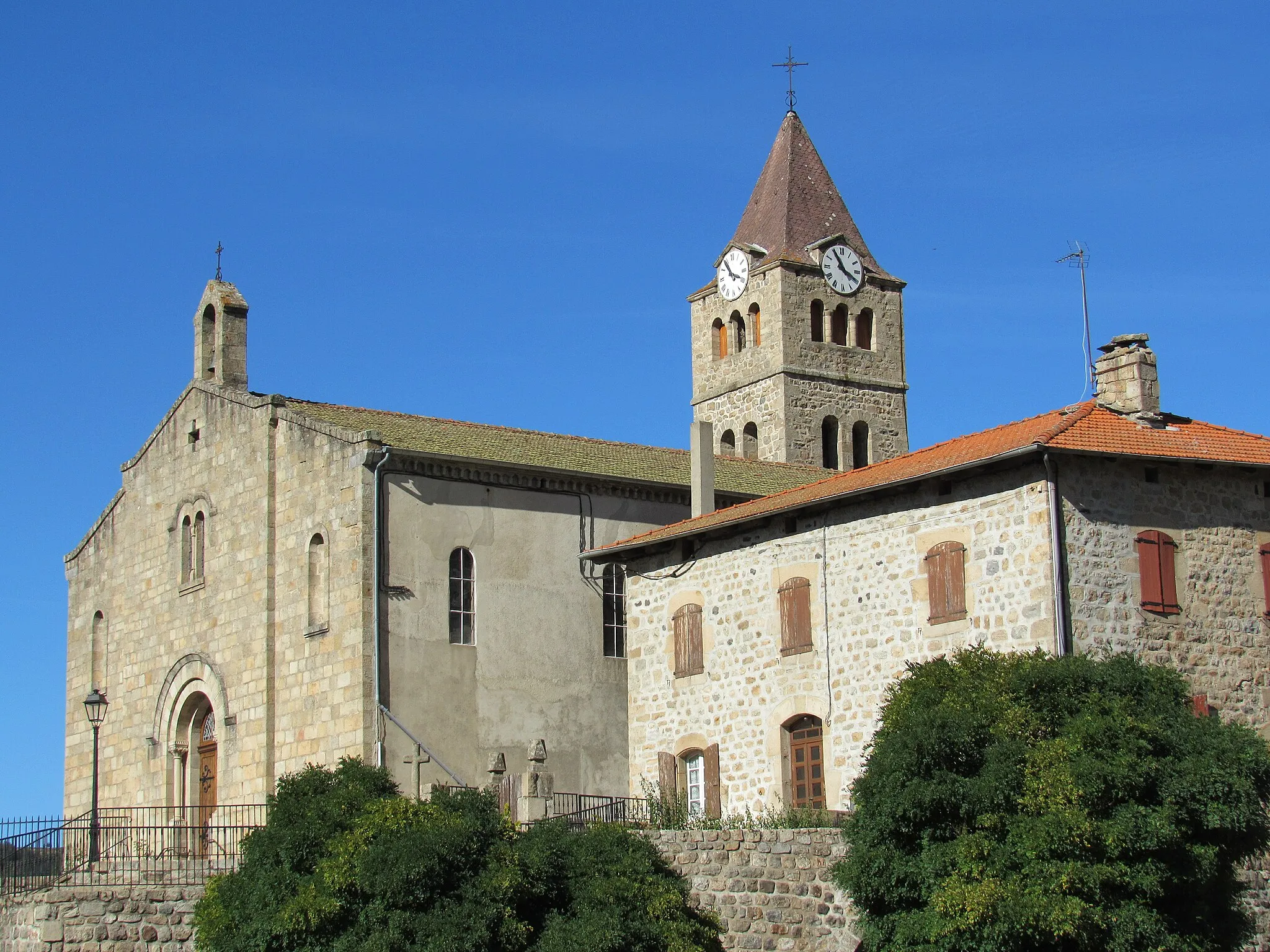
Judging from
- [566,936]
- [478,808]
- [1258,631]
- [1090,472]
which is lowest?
[566,936]

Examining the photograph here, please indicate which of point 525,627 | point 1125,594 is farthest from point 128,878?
point 1125,594

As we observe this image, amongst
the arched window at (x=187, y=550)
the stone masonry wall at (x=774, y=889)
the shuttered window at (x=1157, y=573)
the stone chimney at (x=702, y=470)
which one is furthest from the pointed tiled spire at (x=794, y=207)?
the stone masonry wall at (x=774, y=889)

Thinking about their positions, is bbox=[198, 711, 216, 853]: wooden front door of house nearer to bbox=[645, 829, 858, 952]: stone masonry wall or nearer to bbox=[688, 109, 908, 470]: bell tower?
bbox=[645, 829, 858, 952]: stone masonry wall

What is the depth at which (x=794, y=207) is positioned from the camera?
57219mm

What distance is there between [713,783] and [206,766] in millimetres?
12202

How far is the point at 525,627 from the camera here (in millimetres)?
36594

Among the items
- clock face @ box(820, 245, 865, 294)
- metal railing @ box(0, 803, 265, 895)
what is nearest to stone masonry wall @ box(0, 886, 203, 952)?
metal railing @ box(0, 803, 265, 895)

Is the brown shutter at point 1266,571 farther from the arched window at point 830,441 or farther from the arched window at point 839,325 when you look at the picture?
the arched window at point 839,325

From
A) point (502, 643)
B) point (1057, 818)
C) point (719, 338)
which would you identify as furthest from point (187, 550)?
point (1057, 818)

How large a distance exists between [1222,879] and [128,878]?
16123 mm

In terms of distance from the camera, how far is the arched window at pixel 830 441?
→ 2175 inches

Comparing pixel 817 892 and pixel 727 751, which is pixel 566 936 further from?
pixel 727 751

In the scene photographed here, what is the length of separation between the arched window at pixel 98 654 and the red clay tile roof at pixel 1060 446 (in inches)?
661

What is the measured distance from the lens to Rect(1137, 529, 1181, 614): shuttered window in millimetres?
28344
